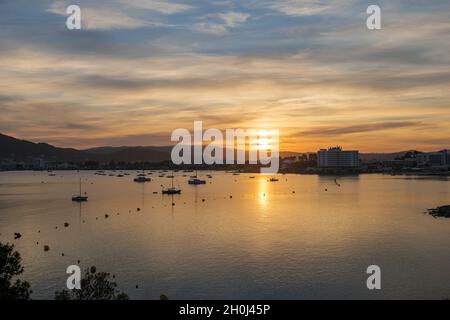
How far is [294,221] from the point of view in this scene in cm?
5684

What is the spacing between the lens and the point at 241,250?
3809cm

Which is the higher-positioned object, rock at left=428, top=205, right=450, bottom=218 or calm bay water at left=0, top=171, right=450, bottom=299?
rock at left=428, top=205, right=450, bottom=218

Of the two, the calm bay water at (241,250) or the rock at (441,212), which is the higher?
the rock at (441,212)

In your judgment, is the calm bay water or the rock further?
the rock

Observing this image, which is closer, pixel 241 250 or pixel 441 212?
pixel 241 250

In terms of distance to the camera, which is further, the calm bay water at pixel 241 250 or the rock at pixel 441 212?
the rock at pixel 441 212

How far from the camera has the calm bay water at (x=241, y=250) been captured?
27.3 meters

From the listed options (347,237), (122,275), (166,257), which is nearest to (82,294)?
(122,275)

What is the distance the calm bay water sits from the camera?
89.6ft

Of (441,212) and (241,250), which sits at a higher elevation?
(441,212)

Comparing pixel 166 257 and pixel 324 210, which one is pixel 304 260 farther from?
pixel 324 210
